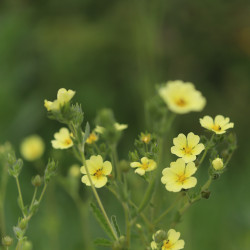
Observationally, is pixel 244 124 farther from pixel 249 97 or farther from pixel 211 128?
pixel 211 128

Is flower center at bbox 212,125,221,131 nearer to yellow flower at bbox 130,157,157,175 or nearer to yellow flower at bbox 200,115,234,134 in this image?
yellow flower at bbox 200,115,234,134

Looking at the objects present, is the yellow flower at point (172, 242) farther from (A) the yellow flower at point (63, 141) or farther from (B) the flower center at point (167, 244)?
(A) the yellow flower at point (63, 141)

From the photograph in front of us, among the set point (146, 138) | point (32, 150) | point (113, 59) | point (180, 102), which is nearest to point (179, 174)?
point (146, 138)

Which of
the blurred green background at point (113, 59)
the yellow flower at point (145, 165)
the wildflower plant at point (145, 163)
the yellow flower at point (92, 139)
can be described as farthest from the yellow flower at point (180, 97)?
the blurred green background at point (113, 59)

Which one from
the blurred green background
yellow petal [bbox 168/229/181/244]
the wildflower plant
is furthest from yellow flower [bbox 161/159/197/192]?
the blurred green background

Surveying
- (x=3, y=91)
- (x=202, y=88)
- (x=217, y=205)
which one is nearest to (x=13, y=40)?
(x=3, y=91)

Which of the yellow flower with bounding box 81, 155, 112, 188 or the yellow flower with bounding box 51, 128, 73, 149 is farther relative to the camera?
the yellow flower with bounding box 51, 128, 73, 149

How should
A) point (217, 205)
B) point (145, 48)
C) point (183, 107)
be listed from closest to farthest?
point (183, 107) → point (217, 205) → point (145, 48)
